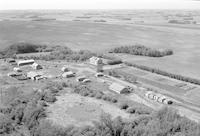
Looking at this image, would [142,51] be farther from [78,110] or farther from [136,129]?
[136,129]

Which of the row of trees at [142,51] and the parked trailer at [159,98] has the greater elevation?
the row of trees at [142,51]

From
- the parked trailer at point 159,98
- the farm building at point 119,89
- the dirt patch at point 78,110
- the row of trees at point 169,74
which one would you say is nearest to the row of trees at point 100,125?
the dirt patch at point 78,110

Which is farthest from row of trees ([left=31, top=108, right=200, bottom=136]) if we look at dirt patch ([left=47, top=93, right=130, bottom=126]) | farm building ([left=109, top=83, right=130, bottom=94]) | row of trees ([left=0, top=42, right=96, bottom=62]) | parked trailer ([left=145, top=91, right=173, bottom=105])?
row of trees ([left=0, top=42, right=96, bottom=62])

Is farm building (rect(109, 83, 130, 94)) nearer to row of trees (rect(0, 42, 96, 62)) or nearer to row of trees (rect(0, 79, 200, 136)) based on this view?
row of trees (rect(0, 79, 200, 136))

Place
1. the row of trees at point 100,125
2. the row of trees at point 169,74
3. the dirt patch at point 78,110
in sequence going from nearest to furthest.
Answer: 1. the row of trees at point 100,125
2. the dirt patch at point 78,110
3. the row of trees at point 169,74

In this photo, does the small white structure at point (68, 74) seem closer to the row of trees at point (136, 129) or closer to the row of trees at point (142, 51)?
the row of trees at point (136, 129)

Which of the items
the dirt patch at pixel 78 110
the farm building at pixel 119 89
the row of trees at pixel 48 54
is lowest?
the dirt patch at pixel 78 110

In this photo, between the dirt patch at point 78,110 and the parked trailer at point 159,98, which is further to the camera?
the parked trailer at point 159,98

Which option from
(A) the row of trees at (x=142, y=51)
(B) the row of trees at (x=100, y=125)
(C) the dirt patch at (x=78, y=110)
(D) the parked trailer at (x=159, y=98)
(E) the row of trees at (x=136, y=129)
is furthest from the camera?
(A) the row of trees at (x=142, y=51)
